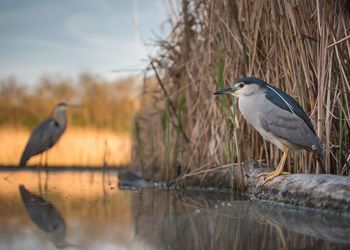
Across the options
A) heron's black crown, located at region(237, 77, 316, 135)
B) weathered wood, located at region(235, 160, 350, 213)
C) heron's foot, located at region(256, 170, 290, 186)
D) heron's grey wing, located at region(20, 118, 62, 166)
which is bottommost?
weathered wood, located at region(235, 160, 350, 213)

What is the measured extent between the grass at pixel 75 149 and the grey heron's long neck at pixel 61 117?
45 cm

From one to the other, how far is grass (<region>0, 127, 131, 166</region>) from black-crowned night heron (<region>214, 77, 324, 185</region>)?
335 centimetres

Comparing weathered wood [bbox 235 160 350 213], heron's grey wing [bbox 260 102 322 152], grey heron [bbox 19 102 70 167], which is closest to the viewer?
weathered wood [bbox 235 160 350 213]

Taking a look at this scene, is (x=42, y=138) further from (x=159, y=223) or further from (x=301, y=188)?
(x=301, y=188)

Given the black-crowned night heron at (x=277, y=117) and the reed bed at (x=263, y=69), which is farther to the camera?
the reed bed at (x=263, y=69)

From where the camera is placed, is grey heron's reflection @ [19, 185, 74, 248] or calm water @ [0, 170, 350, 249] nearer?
calm water @ [0, 170, 350, 249]

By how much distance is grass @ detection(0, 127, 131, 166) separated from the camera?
21.2ft

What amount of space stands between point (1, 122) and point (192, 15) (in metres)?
6.51

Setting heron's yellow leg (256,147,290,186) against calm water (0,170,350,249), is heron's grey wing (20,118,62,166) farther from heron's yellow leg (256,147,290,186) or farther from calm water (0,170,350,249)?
heron's yellow leg (256,147,290,186)

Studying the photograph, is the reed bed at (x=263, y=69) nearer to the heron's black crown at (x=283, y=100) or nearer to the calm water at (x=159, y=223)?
the heron's black crown at (x=283, y=100)

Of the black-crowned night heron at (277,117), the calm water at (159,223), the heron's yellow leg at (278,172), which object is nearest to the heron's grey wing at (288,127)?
the black-crowned night heron at (277,117)

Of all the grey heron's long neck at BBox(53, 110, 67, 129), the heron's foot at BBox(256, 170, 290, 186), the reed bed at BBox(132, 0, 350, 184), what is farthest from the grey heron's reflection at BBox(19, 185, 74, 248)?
the grey heron's long neck at BBox(53, 110, 67, 129)

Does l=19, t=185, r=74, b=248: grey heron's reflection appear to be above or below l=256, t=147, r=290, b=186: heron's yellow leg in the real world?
below

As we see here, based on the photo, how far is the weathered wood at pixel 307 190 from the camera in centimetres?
245
